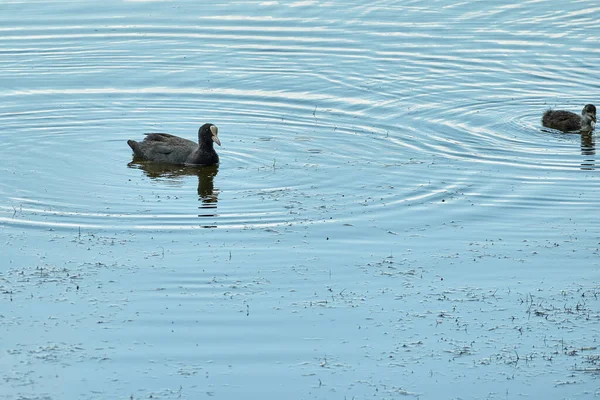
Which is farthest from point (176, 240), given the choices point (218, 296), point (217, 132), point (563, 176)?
point (563, 176)

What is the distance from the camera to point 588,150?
21578 mm

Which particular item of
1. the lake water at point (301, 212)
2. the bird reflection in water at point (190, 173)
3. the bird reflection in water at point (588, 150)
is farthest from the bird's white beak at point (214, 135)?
the bird reflection in water at point (588, 150)

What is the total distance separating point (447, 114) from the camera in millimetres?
23234

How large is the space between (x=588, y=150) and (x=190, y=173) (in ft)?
25.2

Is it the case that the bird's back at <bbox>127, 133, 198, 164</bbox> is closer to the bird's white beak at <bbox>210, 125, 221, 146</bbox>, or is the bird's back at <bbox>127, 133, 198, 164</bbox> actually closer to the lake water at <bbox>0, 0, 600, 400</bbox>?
the lake water at <bbox>0, 0, 600, 400</bbox>

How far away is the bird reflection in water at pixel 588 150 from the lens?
66.5 ft

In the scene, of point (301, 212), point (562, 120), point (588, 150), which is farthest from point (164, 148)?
point (588, 150)

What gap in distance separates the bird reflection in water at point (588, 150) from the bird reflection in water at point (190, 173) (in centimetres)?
667

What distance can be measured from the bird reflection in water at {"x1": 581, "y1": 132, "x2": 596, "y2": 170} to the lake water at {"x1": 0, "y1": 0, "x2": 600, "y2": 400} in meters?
0.11

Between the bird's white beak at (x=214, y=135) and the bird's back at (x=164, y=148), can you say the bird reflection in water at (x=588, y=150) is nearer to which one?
the bird's white beak at (x=214, y=135)

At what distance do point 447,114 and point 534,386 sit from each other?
12547mm

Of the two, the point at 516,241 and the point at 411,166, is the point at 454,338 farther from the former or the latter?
the point at 411,166

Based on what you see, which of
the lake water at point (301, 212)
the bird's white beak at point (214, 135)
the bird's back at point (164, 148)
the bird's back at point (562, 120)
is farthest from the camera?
the bird's back at point (562, 120)

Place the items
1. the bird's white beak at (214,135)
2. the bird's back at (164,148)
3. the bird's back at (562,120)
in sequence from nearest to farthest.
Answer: the bird's white beak at (214,135)
the bird's back at (164,148)
the bird's back at (562,120)
